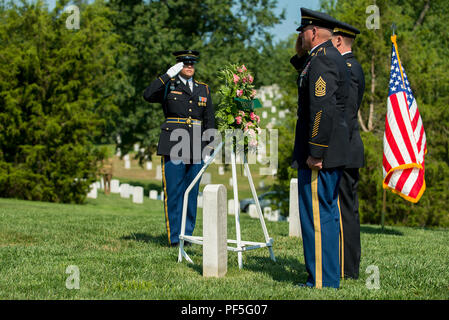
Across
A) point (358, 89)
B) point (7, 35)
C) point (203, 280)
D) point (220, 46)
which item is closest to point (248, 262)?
point (203, 280)

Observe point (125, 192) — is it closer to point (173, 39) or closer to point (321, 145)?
point (173, 39)

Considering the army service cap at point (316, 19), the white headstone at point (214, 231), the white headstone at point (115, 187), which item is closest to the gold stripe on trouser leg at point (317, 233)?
the white headstone at point (214, 231)

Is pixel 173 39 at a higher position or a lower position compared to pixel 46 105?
higher

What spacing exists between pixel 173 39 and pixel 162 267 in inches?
809

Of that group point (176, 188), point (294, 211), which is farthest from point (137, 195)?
point (176, 188)

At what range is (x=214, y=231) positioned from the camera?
534 centimetres

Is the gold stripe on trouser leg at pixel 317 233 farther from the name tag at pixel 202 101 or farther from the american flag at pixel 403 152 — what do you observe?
the american flag at pixel 403 152

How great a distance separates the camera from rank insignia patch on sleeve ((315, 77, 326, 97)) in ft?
15.5

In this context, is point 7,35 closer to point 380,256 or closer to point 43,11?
point 43,11

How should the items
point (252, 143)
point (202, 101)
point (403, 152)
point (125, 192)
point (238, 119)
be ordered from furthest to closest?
point (125, 192) < point (403, 152) < point (202, 101) < point (252, 143) < point (238, 119)

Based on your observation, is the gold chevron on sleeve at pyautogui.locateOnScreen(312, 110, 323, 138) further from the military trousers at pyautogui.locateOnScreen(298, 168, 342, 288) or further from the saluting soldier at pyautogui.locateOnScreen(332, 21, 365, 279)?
the saluting soldier at pyautogui.locateOnScreen(332, 21, 365, 279)

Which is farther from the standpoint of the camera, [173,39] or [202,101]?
[173,39]

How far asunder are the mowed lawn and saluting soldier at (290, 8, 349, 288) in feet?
1.14

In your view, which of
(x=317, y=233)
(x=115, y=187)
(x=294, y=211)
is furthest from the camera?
(x=115, y=187)
